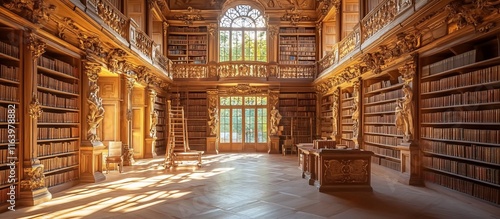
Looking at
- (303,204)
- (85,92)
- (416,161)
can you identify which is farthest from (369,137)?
(85,92)

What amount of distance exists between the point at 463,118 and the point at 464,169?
2.45 ft

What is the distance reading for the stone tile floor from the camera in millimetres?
3814

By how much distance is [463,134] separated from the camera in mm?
4777

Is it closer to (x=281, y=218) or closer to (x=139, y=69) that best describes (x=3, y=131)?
(x=281, y=218)

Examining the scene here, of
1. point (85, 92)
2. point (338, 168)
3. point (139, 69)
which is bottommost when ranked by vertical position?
point (338, 168)

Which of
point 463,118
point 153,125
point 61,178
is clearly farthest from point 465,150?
point 153,125

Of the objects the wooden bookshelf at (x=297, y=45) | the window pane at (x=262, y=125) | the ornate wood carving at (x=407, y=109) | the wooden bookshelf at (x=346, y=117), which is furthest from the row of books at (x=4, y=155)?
the wooden bookshelf at (x=297, y=45)

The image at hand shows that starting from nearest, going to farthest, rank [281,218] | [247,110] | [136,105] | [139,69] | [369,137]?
[281,218] → [369,137] → [139,69] → [136,105] → [247,110]

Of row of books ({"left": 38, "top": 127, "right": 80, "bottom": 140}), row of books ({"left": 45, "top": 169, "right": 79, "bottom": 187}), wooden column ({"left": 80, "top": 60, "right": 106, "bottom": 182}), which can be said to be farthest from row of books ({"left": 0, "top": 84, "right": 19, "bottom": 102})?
wooden column ({"left": 80, "top": 60, "right": 106, "bottom": 182})

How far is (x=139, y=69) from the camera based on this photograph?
30.3 feet

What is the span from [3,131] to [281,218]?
371cm

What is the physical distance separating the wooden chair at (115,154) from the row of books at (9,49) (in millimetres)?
3205

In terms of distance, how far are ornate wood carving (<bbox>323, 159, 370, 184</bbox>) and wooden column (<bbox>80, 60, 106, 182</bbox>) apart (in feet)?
13.8

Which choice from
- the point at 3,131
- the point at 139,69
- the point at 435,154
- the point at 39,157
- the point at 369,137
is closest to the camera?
the point at 3,131
